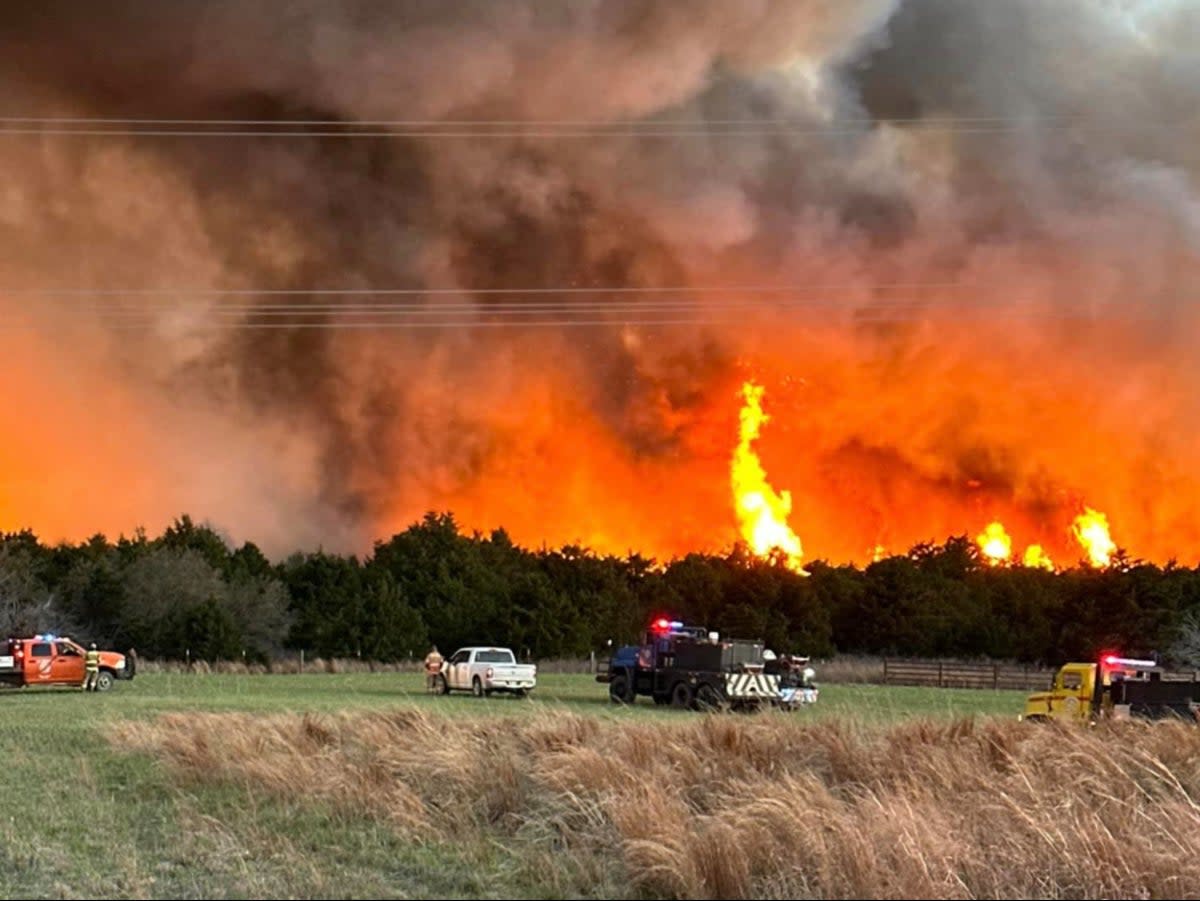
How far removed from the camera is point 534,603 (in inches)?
3088

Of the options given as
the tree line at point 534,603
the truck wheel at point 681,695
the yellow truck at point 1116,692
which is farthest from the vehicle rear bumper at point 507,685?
the tree line at point 534,603

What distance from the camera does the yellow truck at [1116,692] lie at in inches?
1099

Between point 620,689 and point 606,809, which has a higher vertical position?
point 620,689

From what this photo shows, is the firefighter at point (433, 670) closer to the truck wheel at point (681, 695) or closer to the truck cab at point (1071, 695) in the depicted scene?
the truck wheel at point (681, 695)

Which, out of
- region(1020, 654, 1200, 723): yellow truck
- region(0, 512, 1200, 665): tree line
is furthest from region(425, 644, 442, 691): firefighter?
region(0, 512, 1200, 665): tree line

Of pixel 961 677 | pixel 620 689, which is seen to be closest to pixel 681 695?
pixel 620 689

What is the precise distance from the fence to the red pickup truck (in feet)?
96.0

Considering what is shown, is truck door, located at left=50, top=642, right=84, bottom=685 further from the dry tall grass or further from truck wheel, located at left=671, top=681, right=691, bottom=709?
the dry tall grass

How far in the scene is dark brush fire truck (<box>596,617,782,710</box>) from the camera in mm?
36031

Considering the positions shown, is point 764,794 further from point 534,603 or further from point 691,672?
point 534,603

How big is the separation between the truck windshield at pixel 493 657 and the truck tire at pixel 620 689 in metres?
4.89

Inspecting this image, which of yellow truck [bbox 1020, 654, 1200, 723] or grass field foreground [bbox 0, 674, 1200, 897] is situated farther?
yellow truck [bbox 1020, 654, 1200, 723]

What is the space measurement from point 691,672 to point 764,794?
81.9 ft

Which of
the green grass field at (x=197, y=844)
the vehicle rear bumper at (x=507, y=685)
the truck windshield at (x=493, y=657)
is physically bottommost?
the green grass field at (x=197, y=844)
